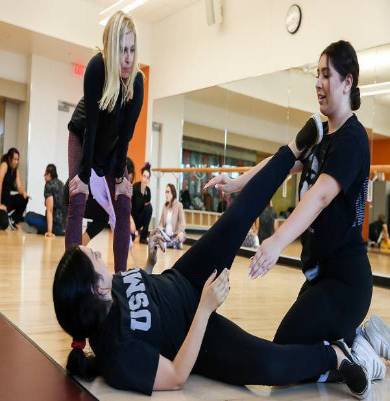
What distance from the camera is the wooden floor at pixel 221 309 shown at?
1.27 m

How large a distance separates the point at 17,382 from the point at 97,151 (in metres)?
1.09

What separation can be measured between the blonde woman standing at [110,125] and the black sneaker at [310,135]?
78 centimetres

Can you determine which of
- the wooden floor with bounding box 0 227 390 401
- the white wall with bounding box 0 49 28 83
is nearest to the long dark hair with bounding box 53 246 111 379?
the wooden floor with bounding box 0 227 390 401

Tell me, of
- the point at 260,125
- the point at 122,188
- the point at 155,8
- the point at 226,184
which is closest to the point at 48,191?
the point at 260,125

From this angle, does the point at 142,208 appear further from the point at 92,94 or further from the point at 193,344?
the point at 193,344

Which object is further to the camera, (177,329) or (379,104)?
(379,104)

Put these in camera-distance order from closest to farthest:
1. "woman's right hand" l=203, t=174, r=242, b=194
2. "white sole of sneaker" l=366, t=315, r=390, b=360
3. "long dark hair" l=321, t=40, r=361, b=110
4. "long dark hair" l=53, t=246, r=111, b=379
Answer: "long dark hair" l=53, t=246, r=111, b=379 → "long dark hair" l=321, t=40, r=361, b=110 → "white sole of sneaker" l=366, t=315, r=390, b=360 → "woman's right hand" l=203, t=174, r=242, b=194

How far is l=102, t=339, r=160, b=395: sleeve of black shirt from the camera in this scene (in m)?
1.15

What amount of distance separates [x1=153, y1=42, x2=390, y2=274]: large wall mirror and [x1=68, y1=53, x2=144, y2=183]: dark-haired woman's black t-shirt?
2.56 meters

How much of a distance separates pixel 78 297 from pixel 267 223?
14.1 feet

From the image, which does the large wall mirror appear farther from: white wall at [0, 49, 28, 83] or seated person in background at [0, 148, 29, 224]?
white wall at [0, 49, 28, 83]

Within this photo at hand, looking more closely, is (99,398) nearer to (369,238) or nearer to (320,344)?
(320,344)

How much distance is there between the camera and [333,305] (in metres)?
1.36

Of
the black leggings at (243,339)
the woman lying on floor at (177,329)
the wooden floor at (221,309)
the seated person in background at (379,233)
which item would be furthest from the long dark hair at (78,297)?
the seated person in background at (379,233)
